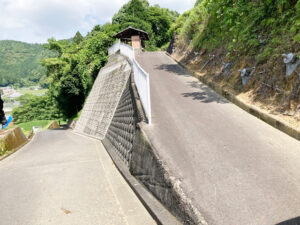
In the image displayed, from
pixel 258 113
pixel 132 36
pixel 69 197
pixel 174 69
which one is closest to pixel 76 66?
pixel 132 36

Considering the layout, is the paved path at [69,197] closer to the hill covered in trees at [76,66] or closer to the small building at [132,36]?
the hill covered in trees at [76,66]

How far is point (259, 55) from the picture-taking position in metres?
7.32

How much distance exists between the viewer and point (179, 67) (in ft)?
49.9

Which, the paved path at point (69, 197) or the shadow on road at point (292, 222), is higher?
the shadow on road at point (292, 222)

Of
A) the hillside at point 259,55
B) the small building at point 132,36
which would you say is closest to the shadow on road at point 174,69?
the hillside at point 259,55

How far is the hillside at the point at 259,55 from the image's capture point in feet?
19.2

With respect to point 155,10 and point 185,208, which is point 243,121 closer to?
point 185,208

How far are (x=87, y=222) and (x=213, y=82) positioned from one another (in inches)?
310

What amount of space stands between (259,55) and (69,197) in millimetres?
7714

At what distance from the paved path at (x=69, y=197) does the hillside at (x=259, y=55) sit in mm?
4777

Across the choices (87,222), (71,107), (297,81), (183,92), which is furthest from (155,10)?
(87,222)

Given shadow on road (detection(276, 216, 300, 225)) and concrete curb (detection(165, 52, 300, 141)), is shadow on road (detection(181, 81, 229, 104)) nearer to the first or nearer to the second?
concrete curb (detection(165, 52, 300, 141))

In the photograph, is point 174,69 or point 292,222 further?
point 174,69

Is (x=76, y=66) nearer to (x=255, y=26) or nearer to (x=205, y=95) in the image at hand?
(x=205, y=95)
